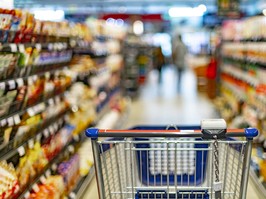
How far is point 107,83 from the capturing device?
29.6 feet

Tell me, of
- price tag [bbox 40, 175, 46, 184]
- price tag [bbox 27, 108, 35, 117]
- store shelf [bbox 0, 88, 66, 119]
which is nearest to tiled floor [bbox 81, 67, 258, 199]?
store shelf [bbox 0, 88, 66, 119]

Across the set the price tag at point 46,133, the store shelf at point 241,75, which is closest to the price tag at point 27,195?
the price tag at point 46,133

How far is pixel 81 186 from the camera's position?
4688 millimetres

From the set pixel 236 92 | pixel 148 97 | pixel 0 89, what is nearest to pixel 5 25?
pixel 0 89

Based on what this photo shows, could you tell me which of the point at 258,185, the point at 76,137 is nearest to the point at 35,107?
the point at 76,137

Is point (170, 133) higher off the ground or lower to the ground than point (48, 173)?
higher

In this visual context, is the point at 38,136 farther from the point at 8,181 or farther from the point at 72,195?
the point at 8,181

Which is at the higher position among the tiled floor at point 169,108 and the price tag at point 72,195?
the price tag at point 72,195

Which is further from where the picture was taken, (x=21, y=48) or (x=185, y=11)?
(x=185, y=11)

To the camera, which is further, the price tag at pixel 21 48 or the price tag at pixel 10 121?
the price tag at pixel 21 48

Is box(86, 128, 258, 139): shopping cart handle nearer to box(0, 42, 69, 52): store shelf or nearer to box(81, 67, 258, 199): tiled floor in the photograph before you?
box(0, 42, 69, 52): store shelf

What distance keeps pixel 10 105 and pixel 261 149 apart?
357 cm

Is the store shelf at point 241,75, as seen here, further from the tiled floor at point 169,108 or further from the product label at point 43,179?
the product label at point 43,179

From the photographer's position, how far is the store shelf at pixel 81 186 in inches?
172
